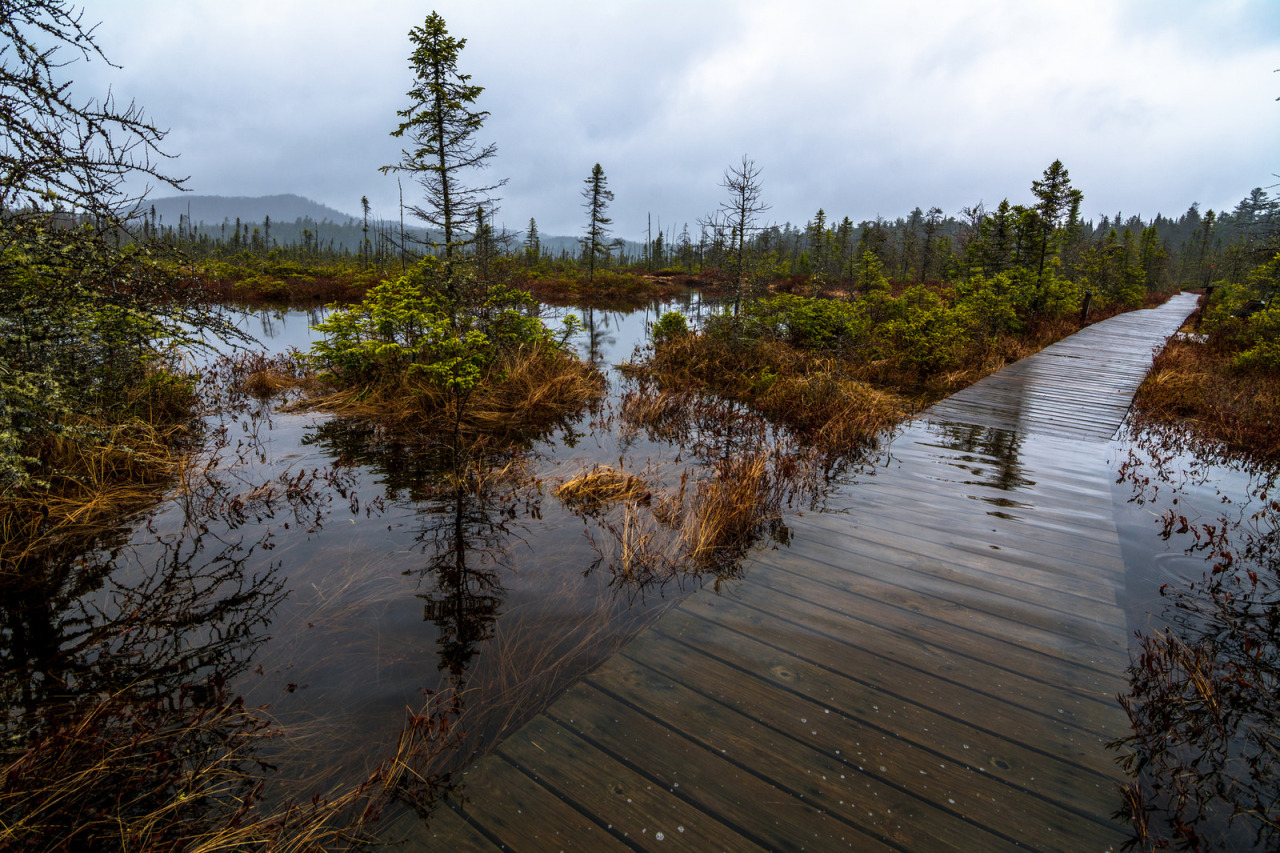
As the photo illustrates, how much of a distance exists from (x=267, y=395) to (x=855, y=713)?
478 inches

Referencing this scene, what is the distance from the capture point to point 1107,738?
2486 millimetres

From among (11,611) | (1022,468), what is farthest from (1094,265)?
(11,611)

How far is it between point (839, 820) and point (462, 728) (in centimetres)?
203

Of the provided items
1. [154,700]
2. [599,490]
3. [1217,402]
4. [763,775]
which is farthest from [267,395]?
[1217,402]

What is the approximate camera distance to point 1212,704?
2713 millimetres

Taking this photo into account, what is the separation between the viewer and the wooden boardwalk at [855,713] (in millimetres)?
2064

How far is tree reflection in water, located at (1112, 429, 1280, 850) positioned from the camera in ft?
7.02

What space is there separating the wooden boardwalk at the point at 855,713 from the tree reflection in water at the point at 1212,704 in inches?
5.4

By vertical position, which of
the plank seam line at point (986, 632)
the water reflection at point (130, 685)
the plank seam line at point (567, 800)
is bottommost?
the water reflection at point (130, 685)

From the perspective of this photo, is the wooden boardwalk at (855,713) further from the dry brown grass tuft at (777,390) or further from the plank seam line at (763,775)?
the dry brown grass tuft at (777,390)

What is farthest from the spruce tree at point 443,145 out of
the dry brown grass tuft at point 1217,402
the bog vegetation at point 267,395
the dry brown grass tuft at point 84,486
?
the dry brown grass tuft at point 1217,402

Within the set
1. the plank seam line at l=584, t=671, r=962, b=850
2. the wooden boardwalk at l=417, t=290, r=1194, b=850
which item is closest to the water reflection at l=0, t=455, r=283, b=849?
the wooden boardwalk at l=417, t=290, r=1194, b=850

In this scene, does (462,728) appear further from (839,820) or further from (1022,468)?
(1022,468)

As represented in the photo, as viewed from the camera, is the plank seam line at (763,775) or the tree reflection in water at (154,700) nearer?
the plank seam line at (763,775)
